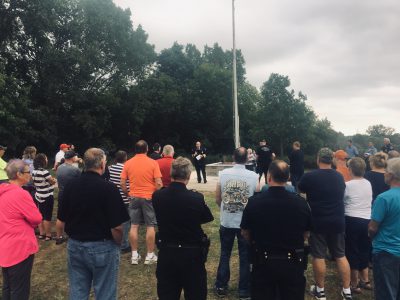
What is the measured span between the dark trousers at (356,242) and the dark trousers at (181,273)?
8.25 ft

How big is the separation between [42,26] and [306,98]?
27.8m

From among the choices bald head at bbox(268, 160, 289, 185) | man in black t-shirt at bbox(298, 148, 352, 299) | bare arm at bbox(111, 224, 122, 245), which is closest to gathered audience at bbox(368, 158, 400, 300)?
man in black t-shirt at bbox(298, 148, 352, 299)

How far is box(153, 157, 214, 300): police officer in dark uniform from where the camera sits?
323 cm

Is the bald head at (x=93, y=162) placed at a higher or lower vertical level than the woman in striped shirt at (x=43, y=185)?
higher

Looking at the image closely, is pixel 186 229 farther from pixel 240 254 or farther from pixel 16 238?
pixel 16 238

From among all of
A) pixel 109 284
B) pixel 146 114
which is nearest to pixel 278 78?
pixel 146 114

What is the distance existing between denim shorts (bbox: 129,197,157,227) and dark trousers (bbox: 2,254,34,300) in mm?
2145

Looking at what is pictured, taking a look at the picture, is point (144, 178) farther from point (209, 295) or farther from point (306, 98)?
point (306, 98)

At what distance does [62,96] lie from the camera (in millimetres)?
29484

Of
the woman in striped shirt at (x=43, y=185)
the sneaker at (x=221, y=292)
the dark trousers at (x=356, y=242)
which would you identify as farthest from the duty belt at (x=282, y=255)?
the woman in striped shirt at (x=43, y=185)

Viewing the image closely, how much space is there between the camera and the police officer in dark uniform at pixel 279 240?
9.96ft

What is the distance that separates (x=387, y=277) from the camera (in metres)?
3.42

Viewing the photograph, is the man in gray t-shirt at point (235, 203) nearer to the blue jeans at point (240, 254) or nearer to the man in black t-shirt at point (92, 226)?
the blue jeans at point (240, 254)

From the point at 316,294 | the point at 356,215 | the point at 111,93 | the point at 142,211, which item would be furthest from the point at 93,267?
the point at 111,93
